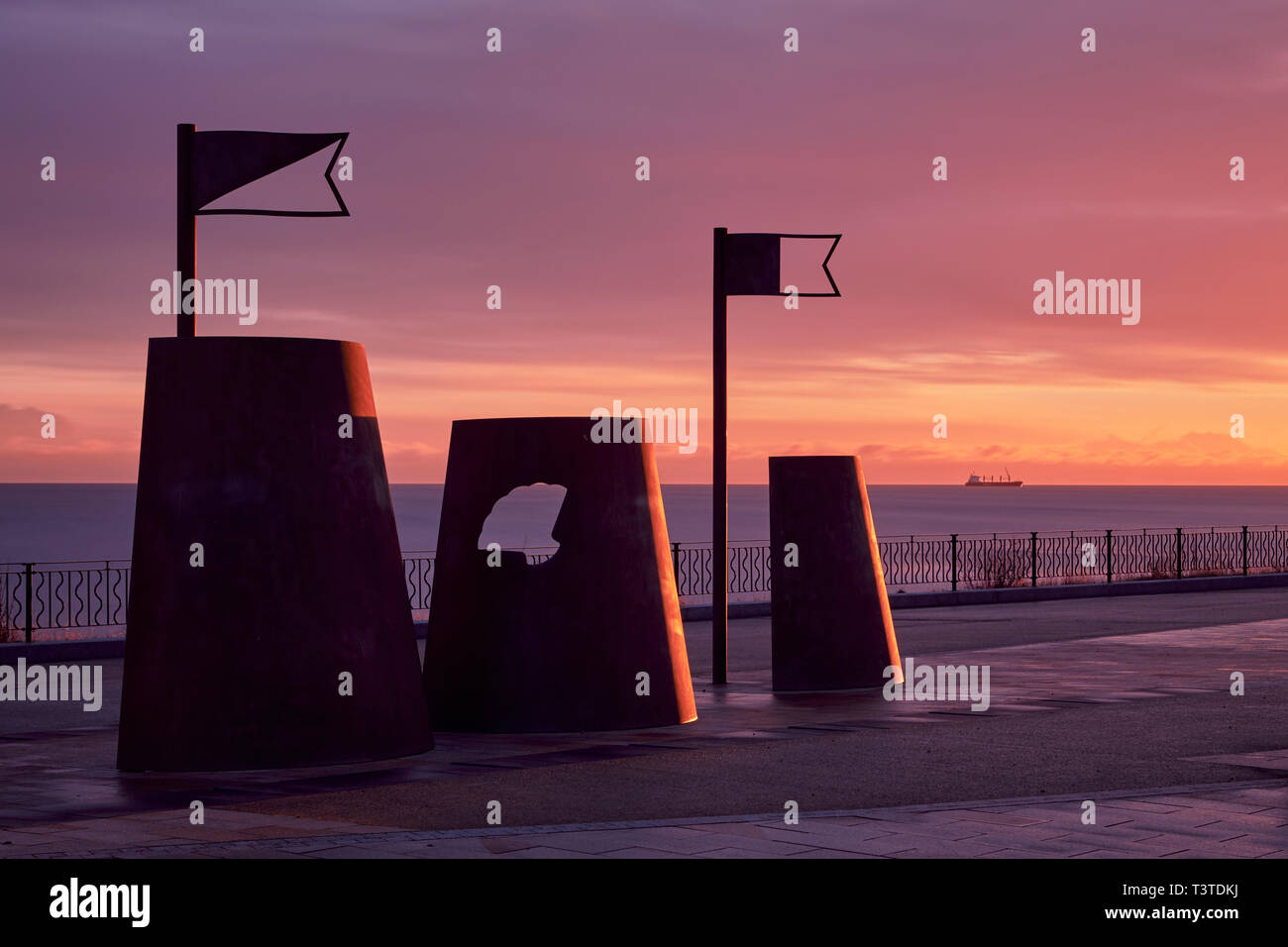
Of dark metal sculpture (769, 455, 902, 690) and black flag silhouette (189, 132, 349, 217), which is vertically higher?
black flag silhouette (189, 132, 349, 217)

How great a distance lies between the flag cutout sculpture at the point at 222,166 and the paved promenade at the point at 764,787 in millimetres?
3375

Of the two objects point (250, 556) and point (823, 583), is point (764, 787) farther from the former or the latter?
point (823, 583)

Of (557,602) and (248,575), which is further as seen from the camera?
(557,602)

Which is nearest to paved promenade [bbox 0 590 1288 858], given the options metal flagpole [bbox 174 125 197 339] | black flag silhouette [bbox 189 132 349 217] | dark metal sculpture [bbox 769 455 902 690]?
dark metal sculpture [bbox 769 455 902 690]

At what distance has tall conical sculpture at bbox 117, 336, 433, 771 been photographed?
1099cm

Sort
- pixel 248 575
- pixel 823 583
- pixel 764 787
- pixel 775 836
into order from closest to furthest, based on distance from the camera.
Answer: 1. pixel 775 836
2. pixel 764 787
3. pixel 248 575
4. pixel 823 583

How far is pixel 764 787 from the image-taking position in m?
10.1

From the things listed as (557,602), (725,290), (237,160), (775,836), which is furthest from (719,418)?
(775,836)

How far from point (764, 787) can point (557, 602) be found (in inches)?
130

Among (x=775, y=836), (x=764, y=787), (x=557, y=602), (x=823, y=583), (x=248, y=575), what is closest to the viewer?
(x=775, y=836)

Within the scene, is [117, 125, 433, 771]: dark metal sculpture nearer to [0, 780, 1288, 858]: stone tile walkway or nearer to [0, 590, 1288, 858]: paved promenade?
[0, 590, 1288, 858]: paved promenade

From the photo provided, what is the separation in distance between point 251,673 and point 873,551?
24.3ft

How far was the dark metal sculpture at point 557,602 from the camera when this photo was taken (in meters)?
12.9

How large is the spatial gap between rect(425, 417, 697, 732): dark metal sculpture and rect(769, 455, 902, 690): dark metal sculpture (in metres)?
2.72
